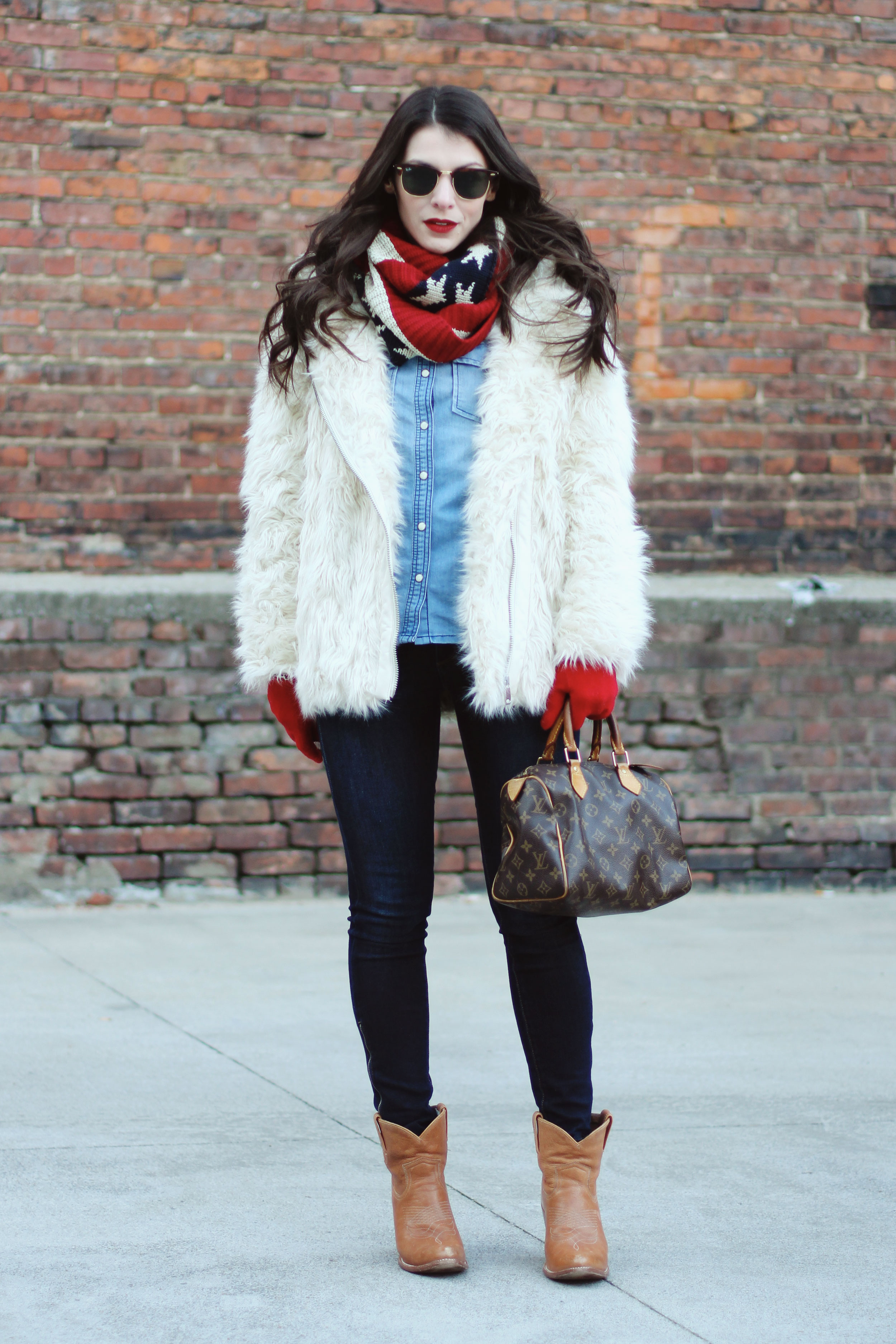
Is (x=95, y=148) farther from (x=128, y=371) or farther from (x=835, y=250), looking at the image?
(x=835, y=250)

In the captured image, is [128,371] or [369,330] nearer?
[369,330]

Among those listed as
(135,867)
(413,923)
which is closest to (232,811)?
(135,867)

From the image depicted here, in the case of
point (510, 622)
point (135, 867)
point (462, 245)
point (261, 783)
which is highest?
point (462, 245)

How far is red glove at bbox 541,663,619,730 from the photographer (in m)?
2.20

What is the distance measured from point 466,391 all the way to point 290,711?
58 cm

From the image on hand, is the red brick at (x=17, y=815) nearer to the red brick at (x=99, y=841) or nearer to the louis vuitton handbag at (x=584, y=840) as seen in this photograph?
the red brick at (x=99, y=841)

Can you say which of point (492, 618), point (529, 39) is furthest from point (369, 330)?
point (529, 39)

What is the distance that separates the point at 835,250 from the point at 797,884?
2367 millimetres

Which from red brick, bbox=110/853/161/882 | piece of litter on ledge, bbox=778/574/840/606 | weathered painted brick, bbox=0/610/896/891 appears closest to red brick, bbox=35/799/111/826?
weathered painted brick, bbox=0/610/896/891

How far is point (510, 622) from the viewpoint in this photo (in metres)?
2.21

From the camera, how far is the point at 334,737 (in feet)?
7.46

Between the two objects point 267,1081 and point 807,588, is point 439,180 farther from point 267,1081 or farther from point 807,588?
point 807,588

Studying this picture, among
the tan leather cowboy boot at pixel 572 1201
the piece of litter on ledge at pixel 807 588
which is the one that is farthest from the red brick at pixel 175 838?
the tan leather cowboy boot at pixel 572 1201

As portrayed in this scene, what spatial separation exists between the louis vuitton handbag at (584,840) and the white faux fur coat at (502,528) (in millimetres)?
133
